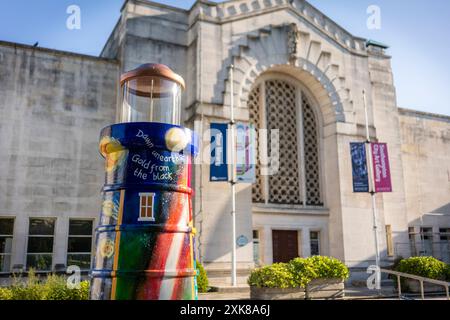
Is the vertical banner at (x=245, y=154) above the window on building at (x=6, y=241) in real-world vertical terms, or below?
above

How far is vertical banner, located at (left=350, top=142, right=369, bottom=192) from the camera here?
22.8m

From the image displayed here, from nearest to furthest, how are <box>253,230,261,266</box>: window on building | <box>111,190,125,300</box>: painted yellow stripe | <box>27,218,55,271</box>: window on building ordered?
<box>111,190,125,300</box>: painted yellow stripe < <box>27,218,55,271</box>: window on building < <box>253,230,261,266</box>: window on building

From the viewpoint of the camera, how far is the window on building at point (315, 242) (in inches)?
935

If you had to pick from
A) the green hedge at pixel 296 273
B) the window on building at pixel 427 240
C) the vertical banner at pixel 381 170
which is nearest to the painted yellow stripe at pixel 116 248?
the green hedge at pixel 296 273

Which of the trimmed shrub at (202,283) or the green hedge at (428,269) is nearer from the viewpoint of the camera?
the trimmed shrub at (202,283)

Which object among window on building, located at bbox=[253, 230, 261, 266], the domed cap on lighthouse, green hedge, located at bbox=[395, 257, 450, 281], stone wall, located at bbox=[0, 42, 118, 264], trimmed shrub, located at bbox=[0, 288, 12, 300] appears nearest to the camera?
the domed cap on lighthouse

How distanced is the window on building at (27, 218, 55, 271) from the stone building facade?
0.16 m

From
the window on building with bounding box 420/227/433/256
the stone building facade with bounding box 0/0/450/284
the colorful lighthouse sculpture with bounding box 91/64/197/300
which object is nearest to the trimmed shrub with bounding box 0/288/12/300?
the colorful lighthouse sculpture with bounding box 91/64/197/300

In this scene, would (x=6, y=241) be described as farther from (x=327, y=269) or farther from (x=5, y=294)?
(x=327, y=269)

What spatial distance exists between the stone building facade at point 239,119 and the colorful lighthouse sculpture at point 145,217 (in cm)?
1249

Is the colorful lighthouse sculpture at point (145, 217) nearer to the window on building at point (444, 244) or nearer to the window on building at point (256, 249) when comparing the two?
the window on building at point (256, 249)

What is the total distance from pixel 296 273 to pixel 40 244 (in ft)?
38.8

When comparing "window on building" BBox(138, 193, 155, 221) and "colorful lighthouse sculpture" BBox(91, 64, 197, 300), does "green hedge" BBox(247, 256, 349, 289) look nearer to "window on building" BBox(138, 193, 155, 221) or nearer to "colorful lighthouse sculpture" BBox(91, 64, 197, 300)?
"colorful lighthouse sculpture" BBox(91, 64, 197, 300)
